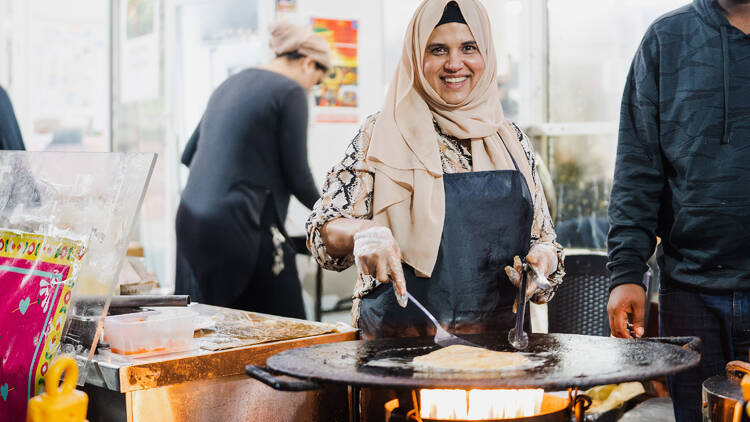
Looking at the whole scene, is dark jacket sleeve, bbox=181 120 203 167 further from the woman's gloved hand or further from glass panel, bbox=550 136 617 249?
the woman's gloved hand

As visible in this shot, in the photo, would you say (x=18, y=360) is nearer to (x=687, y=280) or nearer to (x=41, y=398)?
(x=41, y=398)

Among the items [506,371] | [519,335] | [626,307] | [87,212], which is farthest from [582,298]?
[87,212]

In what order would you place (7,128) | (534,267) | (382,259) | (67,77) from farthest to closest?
(67,77) < (7,128) < (534,267) < (382,259)

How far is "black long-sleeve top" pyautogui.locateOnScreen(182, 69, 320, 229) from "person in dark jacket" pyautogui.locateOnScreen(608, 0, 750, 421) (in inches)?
68.3

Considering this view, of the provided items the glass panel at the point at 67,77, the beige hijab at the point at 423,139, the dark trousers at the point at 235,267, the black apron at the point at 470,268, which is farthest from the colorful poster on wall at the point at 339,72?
the black apron at the point at 470,268

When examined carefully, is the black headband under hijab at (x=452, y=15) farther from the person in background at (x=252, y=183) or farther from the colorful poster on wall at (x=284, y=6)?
the colorful poster on wall at (x=284, y=6)

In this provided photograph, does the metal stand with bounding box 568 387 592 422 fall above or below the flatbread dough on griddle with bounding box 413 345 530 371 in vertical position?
below

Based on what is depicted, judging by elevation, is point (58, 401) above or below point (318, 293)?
above

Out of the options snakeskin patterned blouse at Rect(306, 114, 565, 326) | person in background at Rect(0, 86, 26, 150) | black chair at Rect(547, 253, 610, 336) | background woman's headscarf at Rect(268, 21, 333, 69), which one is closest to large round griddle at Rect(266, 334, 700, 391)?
snakeskin patterned blouse at Rect(306, 114, 565, 326)

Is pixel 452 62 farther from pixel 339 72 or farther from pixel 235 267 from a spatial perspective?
pixel 339 72

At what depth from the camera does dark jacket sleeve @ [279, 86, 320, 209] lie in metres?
3.47

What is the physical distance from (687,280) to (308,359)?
102cm

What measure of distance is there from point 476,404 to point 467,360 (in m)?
0.08

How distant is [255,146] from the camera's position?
349 centimetres
